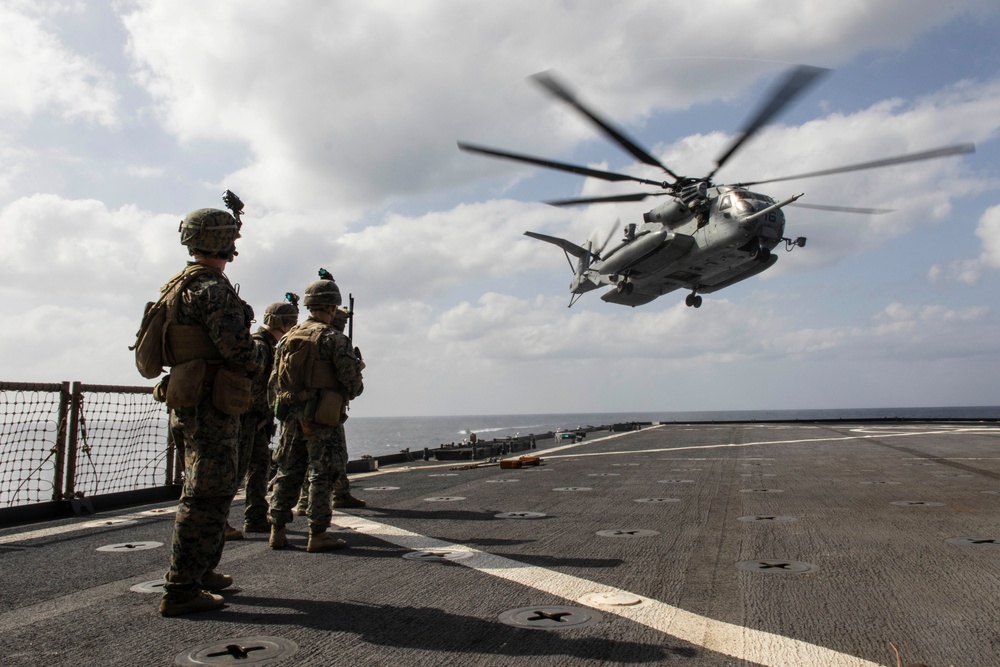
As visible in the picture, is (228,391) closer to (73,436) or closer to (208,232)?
(208,232)

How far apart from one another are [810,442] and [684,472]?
9.20 m

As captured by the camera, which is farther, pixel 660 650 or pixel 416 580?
pixel 416 580

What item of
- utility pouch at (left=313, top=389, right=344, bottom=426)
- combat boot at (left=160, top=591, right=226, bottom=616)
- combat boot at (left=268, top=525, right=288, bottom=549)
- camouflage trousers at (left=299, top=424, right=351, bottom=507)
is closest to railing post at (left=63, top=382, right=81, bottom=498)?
camouflage trousers at (left=299, top=424, right=351, bottom=507)

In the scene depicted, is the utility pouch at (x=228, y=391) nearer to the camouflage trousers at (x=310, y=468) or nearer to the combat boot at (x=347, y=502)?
the camouflage trousers at (x=310, y=468)

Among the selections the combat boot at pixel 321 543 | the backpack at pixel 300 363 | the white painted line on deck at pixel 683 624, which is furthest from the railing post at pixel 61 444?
the white painted line on deck at pixel 683 624

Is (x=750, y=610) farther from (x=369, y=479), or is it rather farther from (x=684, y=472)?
(x=369, y=479)

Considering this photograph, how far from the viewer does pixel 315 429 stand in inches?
211

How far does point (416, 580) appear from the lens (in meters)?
4.03

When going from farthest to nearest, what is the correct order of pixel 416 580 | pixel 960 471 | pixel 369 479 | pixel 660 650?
pixel 369 479 < pixel 960 471 < pixel 416 580 < pixel 660 650

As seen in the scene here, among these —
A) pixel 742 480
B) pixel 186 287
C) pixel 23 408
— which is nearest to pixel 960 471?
pixel 742 480

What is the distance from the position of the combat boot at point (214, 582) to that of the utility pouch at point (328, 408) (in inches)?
62.9

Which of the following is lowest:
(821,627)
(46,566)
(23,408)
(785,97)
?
(821,627)

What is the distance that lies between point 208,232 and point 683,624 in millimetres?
3367

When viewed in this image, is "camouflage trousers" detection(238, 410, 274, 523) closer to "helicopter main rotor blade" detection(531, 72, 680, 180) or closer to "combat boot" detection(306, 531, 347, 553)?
"combat boot" detection(306, 531, 347, 553)
